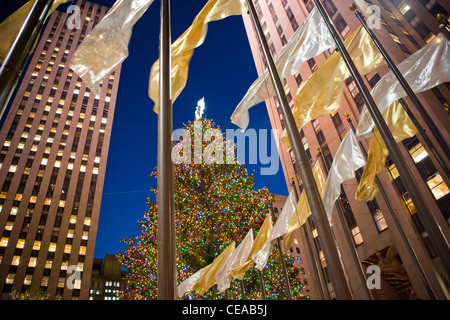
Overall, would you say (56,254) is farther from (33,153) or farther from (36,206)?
(33,153)

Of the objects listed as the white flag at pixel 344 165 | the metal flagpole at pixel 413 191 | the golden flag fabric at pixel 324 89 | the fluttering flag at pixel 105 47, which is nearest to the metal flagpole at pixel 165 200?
the fluttering flag at pixel 105 47

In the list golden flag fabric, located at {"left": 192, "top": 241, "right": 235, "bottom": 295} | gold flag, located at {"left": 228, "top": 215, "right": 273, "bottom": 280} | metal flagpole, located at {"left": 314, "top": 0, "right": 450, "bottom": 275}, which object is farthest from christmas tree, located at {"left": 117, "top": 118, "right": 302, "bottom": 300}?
→ metal flagpole, located at {"left": 314, "top": 0, "right": 450, "bottom": 275}

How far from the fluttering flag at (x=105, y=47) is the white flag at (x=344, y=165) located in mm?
7412

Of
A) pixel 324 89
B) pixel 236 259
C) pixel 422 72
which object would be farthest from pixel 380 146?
pixel 236 259

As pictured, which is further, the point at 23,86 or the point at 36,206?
the point at 23,86

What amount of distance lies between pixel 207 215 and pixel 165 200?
1609cm

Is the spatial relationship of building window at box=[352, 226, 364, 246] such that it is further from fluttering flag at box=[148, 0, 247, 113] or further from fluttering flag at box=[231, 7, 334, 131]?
fluttering flag at box=[148, 0, 247, 113]

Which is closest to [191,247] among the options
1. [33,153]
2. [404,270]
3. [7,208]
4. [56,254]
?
[404,270]

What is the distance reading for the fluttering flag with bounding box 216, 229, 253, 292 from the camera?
13680mm

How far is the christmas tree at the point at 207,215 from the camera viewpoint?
19.1m

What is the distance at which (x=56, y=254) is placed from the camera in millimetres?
62062

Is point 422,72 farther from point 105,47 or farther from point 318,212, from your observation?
point 105,47

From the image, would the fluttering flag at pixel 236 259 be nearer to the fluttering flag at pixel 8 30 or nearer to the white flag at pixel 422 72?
the white flag at pixel 422 72

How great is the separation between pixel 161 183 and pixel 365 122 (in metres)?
8.24
